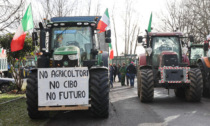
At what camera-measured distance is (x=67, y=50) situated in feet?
29.5

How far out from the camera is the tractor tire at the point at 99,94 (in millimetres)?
8258

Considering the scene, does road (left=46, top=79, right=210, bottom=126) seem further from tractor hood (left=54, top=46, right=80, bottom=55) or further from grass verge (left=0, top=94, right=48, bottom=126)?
tractor hood (left=54, top=46, right=80, bottom=55)

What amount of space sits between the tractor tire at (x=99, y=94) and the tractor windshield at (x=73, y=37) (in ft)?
5.57

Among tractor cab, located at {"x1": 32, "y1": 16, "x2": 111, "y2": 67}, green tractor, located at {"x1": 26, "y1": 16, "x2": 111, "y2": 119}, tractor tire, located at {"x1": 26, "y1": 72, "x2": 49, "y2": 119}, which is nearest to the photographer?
green tractor, located at {"x1": 26, "y1": 16, "x2": 111, "y2": 119}

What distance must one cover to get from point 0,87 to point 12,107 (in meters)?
8.30

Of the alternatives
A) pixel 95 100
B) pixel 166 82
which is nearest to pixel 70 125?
pixel 95 100

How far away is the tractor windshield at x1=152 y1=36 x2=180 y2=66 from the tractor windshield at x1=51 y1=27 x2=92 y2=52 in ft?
15.0

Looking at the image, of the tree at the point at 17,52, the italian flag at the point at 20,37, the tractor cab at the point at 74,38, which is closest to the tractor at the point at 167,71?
the tractor cab at the point at 74,38

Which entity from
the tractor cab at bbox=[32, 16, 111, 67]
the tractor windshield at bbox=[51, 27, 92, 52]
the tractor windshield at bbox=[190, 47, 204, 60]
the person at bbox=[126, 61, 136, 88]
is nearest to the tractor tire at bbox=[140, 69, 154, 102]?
the tractor cab at bbox=[32, 16, 111, 67]

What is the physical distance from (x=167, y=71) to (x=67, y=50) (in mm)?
4584

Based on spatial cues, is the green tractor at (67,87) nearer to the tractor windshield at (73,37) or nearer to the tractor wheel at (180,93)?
the tractor windshield at (73,37)

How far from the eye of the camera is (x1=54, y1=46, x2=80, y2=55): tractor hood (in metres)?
8.88

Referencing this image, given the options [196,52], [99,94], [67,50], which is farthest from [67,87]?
[196,52]

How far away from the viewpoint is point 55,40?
993 cm
